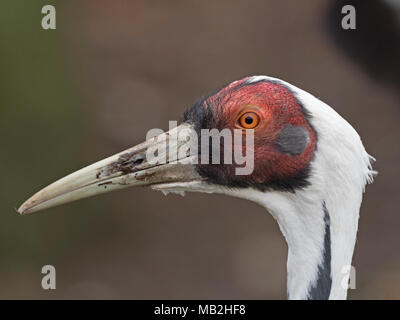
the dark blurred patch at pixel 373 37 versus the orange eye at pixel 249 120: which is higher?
the dark blurred patch at pixel 373 37

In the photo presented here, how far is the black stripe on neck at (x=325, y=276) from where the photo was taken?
3180mm

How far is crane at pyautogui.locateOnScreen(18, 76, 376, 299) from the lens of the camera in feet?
10.5

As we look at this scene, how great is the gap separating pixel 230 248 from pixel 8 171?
9.25 feet

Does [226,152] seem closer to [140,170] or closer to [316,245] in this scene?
[140,170]

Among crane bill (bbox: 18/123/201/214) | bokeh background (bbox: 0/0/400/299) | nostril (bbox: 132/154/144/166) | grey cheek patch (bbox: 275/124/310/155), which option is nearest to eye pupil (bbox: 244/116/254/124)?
grey cheek patch (bbox: 275/124/310/155)

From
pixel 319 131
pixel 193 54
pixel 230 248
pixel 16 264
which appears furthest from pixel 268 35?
pixel 319 131

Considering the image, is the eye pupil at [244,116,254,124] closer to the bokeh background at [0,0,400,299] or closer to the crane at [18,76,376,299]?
the crane at [18,76,376,299]

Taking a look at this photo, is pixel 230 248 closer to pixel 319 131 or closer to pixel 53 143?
pixel 53 143

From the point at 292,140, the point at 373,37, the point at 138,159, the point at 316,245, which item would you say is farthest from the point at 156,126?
the point at 316,245

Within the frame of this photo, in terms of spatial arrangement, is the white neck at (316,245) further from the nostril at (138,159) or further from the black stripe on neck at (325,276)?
the nostril at (138,159)

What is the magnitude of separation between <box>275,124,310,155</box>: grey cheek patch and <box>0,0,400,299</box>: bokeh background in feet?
16.1

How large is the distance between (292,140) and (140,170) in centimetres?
77

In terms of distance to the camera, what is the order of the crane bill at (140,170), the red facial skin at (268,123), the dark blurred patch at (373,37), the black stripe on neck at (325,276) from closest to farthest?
the black stripe on neck at (325,276)
the red facial skin at (268,123)
the crane bill at (140,170)
the dark blurred patch at (373,37)

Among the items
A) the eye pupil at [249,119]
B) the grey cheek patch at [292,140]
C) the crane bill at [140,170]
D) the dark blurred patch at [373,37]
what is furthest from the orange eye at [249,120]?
the dark blurred patch at [373,37]
